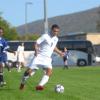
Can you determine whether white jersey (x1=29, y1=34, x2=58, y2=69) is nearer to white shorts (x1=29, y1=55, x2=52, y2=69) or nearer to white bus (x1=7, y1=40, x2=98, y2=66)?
white shorts (x1=29, y1=55, x2=52, y2=69)

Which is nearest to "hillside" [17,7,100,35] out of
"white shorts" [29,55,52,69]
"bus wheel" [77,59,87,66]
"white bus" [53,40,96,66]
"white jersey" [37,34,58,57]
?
"white bus" [53,40,96,66]

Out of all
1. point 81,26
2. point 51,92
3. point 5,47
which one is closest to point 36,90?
point 51,92

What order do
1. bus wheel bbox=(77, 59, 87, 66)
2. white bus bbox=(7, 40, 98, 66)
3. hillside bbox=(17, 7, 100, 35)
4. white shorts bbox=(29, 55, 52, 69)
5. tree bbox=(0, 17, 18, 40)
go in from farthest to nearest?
hillside bbox=(17, 7, 100, 35), tree bbox=(0, 17, 18, 40), bus wheel bbox=(77, 59, 87, 66), white bus bbox=(7, 40, 98, 66), white shorts bbox=(29, 55, 52, 69)

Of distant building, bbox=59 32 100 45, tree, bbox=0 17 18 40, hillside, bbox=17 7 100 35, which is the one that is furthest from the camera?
hillside, bbox=17 7 100 35

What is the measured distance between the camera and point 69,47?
71438mm

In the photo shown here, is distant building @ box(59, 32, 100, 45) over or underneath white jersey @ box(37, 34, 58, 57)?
over

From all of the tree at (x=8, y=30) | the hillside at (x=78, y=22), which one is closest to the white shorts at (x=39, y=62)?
the tree at (x=8, y=30)

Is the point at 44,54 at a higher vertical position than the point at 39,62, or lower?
higher

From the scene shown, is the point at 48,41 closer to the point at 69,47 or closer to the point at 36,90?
the point at 36,90

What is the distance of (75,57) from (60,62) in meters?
2.06

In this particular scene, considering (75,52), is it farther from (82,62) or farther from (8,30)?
(8,30)

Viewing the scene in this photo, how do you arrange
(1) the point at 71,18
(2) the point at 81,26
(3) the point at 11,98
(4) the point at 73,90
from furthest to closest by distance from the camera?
(1) the point at 71,18
(2) the point at 81,26
(4) the point at 73,90
(3) the point at 11,98

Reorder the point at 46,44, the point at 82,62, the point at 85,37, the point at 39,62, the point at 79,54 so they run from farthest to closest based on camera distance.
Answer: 1. the point at 85,37
2. the point at 79,54
3. the point at 82,62
4. the point at 46,44
5. the point at 39,62

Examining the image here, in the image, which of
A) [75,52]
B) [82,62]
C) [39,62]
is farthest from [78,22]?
[39,62]
